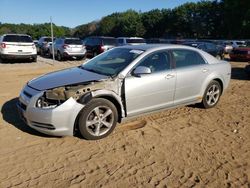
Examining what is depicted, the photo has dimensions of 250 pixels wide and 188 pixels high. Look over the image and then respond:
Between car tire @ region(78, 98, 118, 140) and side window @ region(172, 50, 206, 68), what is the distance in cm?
185

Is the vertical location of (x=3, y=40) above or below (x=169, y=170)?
Answer: above

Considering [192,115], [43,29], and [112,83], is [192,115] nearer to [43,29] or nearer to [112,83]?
[112,83]

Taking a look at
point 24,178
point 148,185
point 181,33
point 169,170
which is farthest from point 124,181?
point 181,33

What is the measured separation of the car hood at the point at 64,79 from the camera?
5082 mm

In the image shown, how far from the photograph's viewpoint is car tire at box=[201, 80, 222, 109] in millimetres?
6875

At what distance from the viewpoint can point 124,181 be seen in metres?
3.85

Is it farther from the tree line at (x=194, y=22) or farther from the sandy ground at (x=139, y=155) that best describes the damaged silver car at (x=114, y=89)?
the tree line at (x=194, y=22)

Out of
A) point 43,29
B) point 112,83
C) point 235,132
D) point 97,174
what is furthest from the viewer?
point 43,29

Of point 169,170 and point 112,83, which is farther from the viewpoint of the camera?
point 112,83

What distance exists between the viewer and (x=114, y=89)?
17.0ft

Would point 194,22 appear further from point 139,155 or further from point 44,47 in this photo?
point 139,155

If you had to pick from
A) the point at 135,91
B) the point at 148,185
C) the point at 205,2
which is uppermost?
the point at 205,2

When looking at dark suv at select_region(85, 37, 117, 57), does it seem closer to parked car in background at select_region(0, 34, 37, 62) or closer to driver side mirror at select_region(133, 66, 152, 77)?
parked car in background at select_region(0, 34, 37, 62)

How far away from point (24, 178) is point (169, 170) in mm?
1914
